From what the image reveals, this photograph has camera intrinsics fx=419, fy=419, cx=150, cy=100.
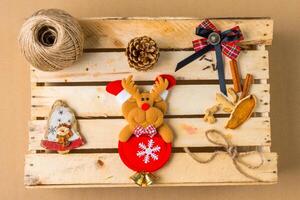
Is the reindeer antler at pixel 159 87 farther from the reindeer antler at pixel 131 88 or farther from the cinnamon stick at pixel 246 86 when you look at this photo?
the cinnamon stick at pixel 246 86

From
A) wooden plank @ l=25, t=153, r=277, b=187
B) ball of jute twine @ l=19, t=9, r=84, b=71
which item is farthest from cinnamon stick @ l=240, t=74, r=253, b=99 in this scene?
ball of jute twine @ l=19, t=9, r=84, b=71

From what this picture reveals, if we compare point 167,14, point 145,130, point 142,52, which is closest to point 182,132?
point 145,130

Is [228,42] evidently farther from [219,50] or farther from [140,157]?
[140,157]

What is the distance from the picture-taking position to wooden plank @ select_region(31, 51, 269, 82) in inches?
32.4

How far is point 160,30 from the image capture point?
32.7 inches

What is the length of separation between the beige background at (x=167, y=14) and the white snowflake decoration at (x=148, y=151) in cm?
14

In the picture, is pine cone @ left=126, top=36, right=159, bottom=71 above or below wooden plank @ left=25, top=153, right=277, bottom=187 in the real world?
above

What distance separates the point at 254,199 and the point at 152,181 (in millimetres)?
266

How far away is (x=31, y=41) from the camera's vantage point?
0.74 meters

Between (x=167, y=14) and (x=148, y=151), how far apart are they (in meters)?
0.32

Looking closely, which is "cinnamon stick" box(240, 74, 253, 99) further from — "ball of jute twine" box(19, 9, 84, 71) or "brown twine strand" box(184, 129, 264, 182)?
"ball of jute twine" box(19, 9, 84, 71)

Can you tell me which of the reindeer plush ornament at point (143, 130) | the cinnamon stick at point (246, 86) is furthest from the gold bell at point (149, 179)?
the cinnamon stick at point (246, 86)

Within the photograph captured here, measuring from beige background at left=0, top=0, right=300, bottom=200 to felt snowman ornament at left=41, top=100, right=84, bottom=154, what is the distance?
0.13 meters

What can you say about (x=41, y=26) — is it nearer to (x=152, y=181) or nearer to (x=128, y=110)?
(x=128, y=110)
